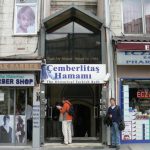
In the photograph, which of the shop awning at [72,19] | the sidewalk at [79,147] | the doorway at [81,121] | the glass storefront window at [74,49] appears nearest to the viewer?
the sidewalk at [79,147]

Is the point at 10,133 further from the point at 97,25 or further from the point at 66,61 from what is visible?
the point at 97,25

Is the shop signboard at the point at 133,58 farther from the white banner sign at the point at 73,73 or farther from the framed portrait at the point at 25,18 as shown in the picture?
the framed portrait at the point at 25,18

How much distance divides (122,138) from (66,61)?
11.8 feet

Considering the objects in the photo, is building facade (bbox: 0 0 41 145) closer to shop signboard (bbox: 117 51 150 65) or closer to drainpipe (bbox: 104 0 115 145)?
drainpipe (bbox: 104 0 115 145)

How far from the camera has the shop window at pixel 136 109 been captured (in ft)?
53.4

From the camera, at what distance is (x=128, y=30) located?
16688 millimetres

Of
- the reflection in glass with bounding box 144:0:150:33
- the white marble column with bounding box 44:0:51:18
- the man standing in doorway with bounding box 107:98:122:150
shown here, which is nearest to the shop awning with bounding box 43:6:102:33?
the white marble column with bounding box 44:0:51:18

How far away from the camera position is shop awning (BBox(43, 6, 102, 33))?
51.8 feet

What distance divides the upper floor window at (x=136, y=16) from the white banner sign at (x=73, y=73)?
194cm

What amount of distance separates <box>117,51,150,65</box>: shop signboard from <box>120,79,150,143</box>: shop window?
793 mm

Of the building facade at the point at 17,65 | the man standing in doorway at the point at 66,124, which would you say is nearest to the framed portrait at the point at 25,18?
the building facade at the point at 17,65

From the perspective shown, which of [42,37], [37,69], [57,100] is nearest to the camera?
[37,69]

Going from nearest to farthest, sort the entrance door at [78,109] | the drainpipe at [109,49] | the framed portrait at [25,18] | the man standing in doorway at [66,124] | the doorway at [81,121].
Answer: the man standing in doorway at [66,124] → the drainpipe at [109,49] → the framed portrait at [25,18] → the entrance door at [78,109] → the doorway at [81,121]

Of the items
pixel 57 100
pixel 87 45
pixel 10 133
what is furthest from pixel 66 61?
pixel 10 133
